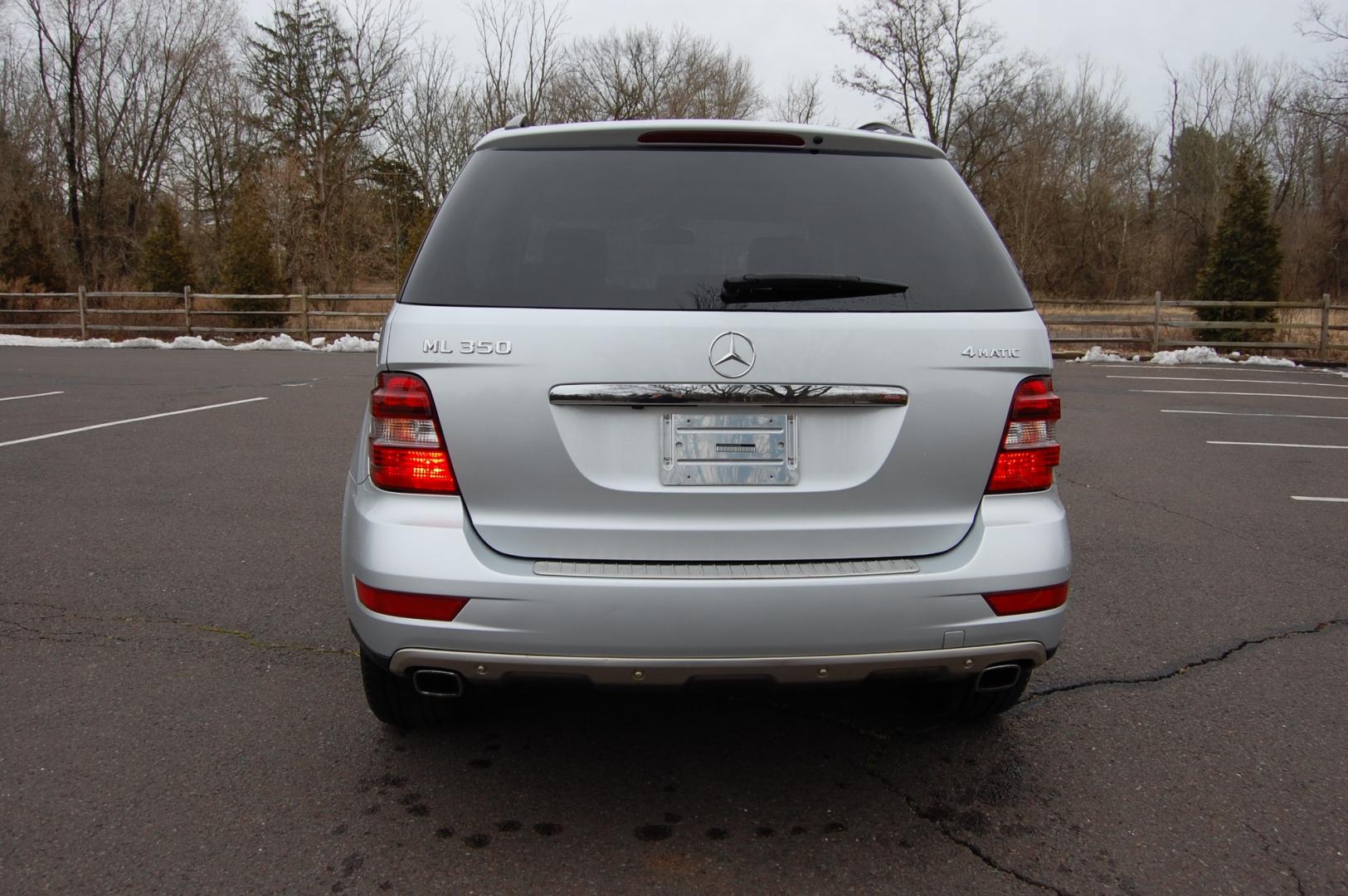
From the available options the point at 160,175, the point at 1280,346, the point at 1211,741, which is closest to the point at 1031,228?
the point at 1280,346

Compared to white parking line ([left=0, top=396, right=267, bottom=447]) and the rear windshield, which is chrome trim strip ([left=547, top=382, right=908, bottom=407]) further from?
white parking line ([left=0, top=396, right=267, bottom=447])

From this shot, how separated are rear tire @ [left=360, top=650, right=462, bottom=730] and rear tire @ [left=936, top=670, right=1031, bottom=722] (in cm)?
147

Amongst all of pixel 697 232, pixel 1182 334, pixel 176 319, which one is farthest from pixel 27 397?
pixel 1182 334

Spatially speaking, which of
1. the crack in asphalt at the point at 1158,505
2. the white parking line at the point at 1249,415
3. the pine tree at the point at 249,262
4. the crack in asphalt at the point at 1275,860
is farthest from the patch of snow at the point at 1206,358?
the pine tree at the point at 249,262

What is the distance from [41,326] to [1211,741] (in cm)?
2703

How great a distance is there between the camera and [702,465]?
2.22 meters

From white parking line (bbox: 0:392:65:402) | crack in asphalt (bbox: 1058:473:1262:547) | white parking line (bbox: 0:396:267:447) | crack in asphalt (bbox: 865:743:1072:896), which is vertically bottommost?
crack in asphalt (bbox: 865:743:1072:896)

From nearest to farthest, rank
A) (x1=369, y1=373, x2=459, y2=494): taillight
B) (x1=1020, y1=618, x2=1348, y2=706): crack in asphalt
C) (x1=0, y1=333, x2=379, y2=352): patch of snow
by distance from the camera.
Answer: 1. (x1=369, y1=373, x2=459, y2=494): taillight
2. (x1=1020, y1=618, x2=1348, y2=706): crack in asphalt
3. (x1=0, y1=333, x2=379, y2=352): patch of snow

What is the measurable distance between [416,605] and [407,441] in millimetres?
382

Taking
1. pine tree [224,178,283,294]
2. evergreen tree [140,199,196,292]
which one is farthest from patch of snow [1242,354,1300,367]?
evergreen tree [140,199,196,292]

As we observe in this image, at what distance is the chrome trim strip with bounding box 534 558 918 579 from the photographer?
86.1 inches

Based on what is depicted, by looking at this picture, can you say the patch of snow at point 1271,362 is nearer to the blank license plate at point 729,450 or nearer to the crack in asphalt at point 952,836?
the crack in asphalt at point 952,836

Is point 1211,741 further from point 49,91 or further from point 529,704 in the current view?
point 49,91

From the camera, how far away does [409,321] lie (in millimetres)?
2287
